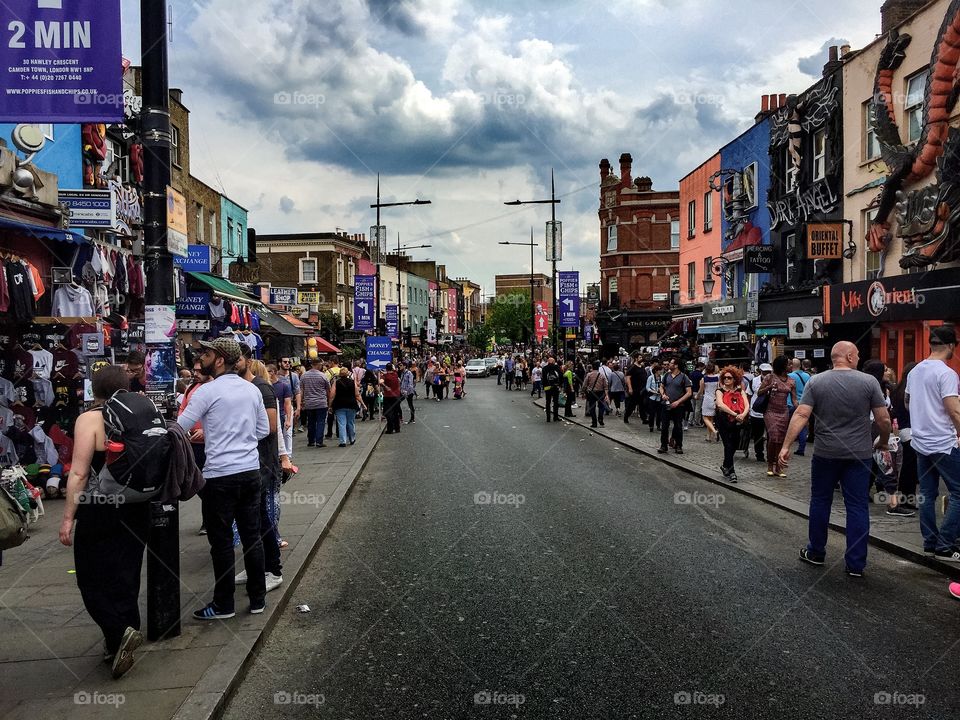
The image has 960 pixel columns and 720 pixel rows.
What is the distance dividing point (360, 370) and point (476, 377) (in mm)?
41009

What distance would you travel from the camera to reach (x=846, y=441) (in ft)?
21.7

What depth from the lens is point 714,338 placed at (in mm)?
32312

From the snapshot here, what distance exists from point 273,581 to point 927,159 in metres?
16.4

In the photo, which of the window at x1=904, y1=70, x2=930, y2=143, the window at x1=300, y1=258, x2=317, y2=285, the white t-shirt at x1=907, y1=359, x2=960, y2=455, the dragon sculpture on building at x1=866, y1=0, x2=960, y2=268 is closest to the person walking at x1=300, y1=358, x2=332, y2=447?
the white t-shirt at x1=907, y1=359, x2=960, y2=455

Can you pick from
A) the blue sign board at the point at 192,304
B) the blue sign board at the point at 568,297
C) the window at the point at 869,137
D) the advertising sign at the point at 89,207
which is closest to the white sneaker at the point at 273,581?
the advertising sign at the point at 89,207

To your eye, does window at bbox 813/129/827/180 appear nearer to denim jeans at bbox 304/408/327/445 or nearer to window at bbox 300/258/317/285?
denim jeans at bbox 304/408/327/445

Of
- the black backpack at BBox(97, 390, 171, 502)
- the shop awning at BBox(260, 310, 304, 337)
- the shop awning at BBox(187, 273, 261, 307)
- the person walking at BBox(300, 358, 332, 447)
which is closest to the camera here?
the black backpack at BBox(97, 390, 171, 502)

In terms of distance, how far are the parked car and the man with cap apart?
59068 mm

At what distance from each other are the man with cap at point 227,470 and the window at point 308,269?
50208 mm

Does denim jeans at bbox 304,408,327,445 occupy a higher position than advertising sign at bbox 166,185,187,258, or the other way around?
advertising sign at bbox 166,185,187,258

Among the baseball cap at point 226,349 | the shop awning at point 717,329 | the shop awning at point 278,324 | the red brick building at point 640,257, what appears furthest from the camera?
the red brick building at point 640,257

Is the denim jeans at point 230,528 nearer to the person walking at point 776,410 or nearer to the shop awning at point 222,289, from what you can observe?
the person walking at point 776,410

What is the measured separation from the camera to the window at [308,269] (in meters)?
54.5

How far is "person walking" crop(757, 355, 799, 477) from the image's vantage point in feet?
40.7
